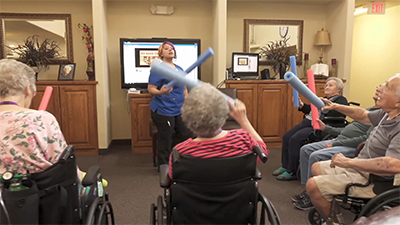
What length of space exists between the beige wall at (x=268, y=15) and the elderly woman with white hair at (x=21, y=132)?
3.71 m

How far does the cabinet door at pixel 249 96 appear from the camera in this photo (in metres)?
4.27

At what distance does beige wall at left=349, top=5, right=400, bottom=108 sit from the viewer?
5.51m

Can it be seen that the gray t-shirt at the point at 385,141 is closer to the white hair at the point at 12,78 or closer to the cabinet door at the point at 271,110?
the white hair at the point at 12,78

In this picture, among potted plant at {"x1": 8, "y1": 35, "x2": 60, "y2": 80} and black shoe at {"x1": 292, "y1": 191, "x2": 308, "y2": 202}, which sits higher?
potted plant at {"x1": 8, "y1": 35, "x2": 60, "y2": 80}

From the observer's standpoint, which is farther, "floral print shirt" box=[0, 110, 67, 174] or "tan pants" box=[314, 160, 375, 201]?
"tan pants" box=[314, 160, 375, 201]

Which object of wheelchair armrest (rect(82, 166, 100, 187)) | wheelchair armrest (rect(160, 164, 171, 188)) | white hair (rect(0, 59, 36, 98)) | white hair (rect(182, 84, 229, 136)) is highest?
white hair (rect(0, 59, 36, 98))

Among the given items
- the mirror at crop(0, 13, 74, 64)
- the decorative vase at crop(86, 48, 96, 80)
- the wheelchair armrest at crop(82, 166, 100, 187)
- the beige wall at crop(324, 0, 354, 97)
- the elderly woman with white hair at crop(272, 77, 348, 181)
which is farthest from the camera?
the beige wall at crop(324, 0, 354, 97)

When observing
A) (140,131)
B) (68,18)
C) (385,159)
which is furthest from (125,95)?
(385,159)

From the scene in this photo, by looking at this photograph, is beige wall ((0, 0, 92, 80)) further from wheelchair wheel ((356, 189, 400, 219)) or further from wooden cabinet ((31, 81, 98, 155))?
wheelchair wheel ((356, 189, 400, 219))

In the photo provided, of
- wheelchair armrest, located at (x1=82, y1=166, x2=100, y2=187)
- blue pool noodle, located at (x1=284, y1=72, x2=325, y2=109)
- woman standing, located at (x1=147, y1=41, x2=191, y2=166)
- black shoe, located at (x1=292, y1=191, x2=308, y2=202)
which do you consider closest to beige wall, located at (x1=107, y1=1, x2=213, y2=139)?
woman standing, located at (x1=147, y1=41, x2=191, y2=166)

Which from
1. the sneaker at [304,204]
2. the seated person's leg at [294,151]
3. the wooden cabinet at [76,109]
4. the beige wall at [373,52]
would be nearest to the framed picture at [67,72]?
the wooden cabinet at [76,109]

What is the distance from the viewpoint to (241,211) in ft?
4.47

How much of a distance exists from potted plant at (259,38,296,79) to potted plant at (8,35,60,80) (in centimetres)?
311

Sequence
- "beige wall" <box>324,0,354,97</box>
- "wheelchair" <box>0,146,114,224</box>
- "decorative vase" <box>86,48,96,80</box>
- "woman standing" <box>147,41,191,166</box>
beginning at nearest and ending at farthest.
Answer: "wheelchair" <box>0,146,114,224</box>, "woman standing" <box>147,41,191,166</box>, "decorative vase" <box>86,48,96,80</box>, "beige wall" <box>324,0,354,97</box>
